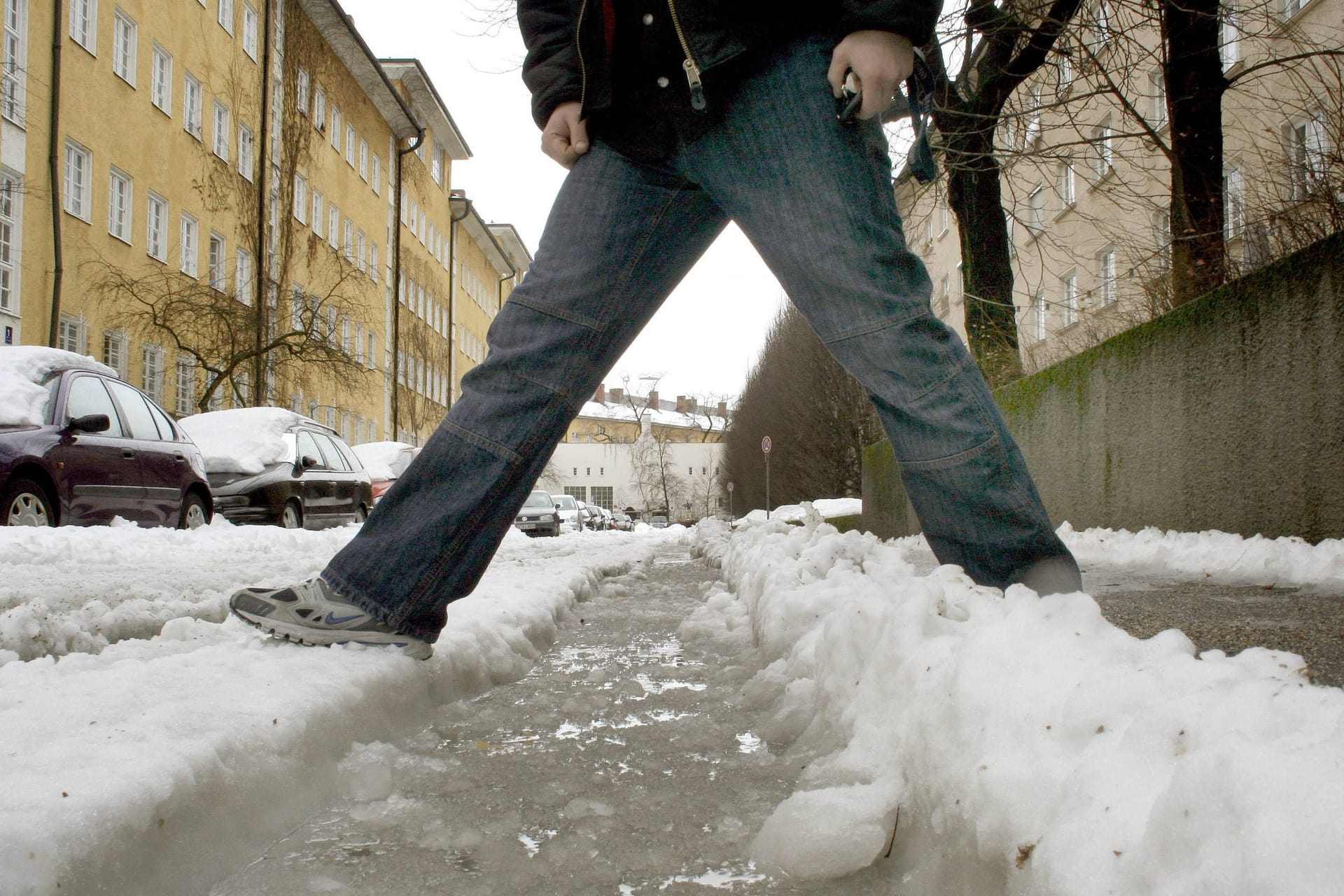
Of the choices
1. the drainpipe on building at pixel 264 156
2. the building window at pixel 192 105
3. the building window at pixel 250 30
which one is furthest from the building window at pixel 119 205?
the building window at pixel 250 30

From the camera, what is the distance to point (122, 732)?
1.59 metres

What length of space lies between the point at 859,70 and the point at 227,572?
4.50m

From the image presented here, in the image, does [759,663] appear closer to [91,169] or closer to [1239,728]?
[1239,728]

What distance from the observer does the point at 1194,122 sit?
7859 millimetres

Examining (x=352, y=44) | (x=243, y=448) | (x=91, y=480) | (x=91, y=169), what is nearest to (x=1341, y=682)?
(x=91, y=480)

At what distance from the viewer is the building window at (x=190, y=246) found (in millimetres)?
19859

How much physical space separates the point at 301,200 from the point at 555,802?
26331mm

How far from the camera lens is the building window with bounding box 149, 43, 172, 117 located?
18875mm

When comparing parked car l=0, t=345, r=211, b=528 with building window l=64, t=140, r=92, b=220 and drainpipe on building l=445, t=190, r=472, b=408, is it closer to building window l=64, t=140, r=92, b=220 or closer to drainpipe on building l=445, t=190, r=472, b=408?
building window l=64, t=140, r=92, b=220

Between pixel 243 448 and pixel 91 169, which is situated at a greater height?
pixel 91 169

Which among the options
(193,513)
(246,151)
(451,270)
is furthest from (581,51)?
(451,270)

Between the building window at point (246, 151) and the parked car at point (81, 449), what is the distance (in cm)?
1487

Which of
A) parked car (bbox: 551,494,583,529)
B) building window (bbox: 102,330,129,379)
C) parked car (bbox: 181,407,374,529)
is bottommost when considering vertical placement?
parked car (bbox: 551,494,583,529)

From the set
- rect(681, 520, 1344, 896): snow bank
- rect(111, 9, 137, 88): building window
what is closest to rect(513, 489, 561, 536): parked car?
rect(111, 9, 137, 88): building window
